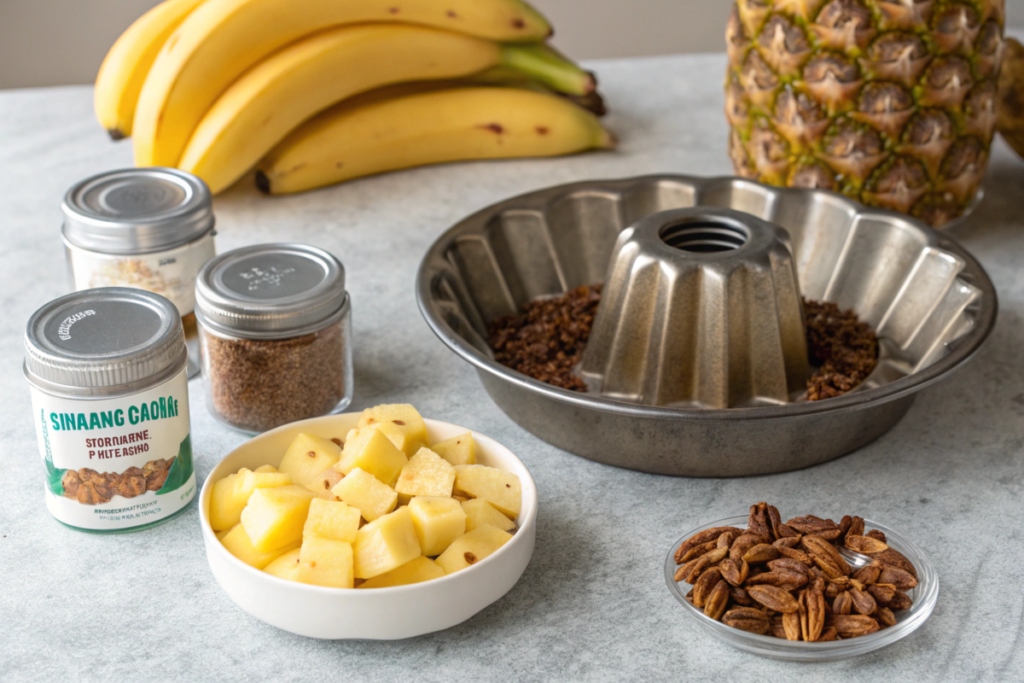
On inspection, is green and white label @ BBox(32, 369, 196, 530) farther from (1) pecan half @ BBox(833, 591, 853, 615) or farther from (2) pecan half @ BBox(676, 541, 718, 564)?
(1) pecan half @ BBox(833, 591, 853, 615)

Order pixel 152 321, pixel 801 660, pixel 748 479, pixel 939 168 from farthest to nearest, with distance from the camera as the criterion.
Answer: pixel 939 168, pixel 748 479, pixel 152 321, pixel 801 660

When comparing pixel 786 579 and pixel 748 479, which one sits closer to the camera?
pixel 786 579

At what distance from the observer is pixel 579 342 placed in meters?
1.10

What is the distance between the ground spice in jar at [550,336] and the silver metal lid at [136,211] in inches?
13.5

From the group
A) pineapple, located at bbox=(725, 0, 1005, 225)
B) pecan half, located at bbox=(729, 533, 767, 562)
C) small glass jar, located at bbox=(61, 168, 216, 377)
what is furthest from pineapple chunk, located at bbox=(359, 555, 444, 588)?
pineapple, located at bbox=(725, 0, 1005, 225)

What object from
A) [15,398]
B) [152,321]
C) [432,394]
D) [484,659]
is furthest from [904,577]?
[15,398]

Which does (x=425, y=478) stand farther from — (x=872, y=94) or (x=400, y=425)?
(x=872, y=94)

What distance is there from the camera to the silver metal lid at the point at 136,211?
1.00 m

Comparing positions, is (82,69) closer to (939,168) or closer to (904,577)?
(939,168)

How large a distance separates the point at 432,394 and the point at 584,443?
21 centimetres

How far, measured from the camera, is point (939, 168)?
1248mm

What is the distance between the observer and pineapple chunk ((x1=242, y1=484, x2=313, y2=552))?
713 mm

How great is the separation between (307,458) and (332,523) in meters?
0.11


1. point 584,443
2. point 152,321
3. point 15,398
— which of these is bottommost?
point 15,398
